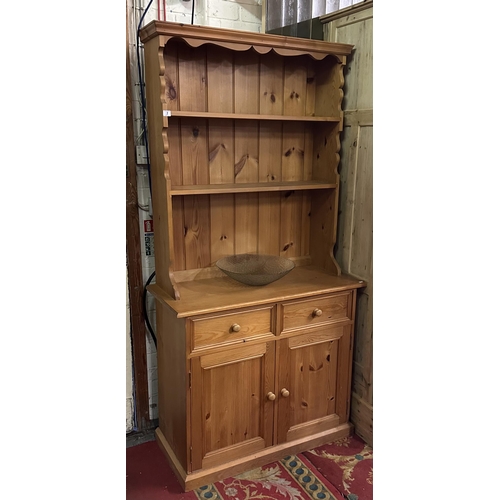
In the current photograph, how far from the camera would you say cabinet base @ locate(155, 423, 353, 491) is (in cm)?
216

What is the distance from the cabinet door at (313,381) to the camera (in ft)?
7.54

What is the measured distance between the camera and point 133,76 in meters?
2.20

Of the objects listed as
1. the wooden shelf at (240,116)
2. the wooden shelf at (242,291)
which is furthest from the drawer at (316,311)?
the wooden shelf at (240,116)

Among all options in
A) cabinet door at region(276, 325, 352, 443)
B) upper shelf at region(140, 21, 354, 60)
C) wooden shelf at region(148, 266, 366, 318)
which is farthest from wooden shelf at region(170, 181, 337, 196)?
cabinet door at region(276, 325, 352, 443)

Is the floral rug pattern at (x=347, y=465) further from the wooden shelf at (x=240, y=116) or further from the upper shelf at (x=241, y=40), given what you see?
the upper shelf at (x=241, y=40)

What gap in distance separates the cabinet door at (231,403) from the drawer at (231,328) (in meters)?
0.05

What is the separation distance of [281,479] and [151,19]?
83.5 inches

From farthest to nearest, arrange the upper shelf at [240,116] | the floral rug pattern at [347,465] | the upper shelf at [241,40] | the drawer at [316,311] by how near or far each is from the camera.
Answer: the drawer at [316,311] < the floral rug pattern at [347,465] < the upper shelf at [240,116] < the upper shelf at [241,40]

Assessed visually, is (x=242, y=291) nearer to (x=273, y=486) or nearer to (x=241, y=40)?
(x=273, y=486)

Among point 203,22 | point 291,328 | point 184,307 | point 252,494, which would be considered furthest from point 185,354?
point 203,22

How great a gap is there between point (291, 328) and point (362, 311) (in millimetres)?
421

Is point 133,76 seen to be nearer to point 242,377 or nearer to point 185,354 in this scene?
point 185,354

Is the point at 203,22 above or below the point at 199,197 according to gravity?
above

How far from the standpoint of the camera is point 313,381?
2.39 metres
